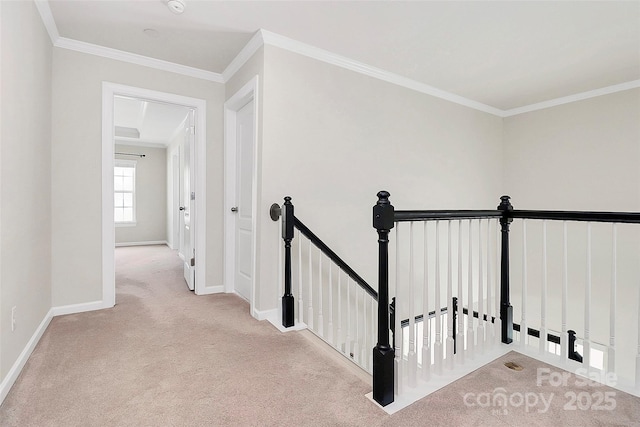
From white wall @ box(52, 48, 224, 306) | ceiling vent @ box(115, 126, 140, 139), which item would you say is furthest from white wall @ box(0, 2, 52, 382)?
ceiling vent @ box(115, 126, 140, 139)

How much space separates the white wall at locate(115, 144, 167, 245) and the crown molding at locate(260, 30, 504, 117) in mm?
6031

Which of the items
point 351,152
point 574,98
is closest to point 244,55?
point 351,152

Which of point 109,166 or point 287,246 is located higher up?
point 109,166

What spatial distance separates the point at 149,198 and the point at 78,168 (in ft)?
17.0

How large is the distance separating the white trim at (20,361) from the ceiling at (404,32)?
2.27 metres

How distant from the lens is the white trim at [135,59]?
9.12 ft

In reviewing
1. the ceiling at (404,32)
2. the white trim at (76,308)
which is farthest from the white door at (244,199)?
the white trim at (76,308)

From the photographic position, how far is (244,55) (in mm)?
2959

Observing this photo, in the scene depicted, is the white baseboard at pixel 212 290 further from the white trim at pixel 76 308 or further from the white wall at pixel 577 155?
the white wall at pixel 577 155

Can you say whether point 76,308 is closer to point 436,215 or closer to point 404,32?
point 436,215

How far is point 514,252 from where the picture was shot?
16.0ft

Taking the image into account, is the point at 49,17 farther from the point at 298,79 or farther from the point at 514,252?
the point at 514,252

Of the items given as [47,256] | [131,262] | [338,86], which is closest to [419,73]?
[338,86]

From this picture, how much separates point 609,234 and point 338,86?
12.1 feet
